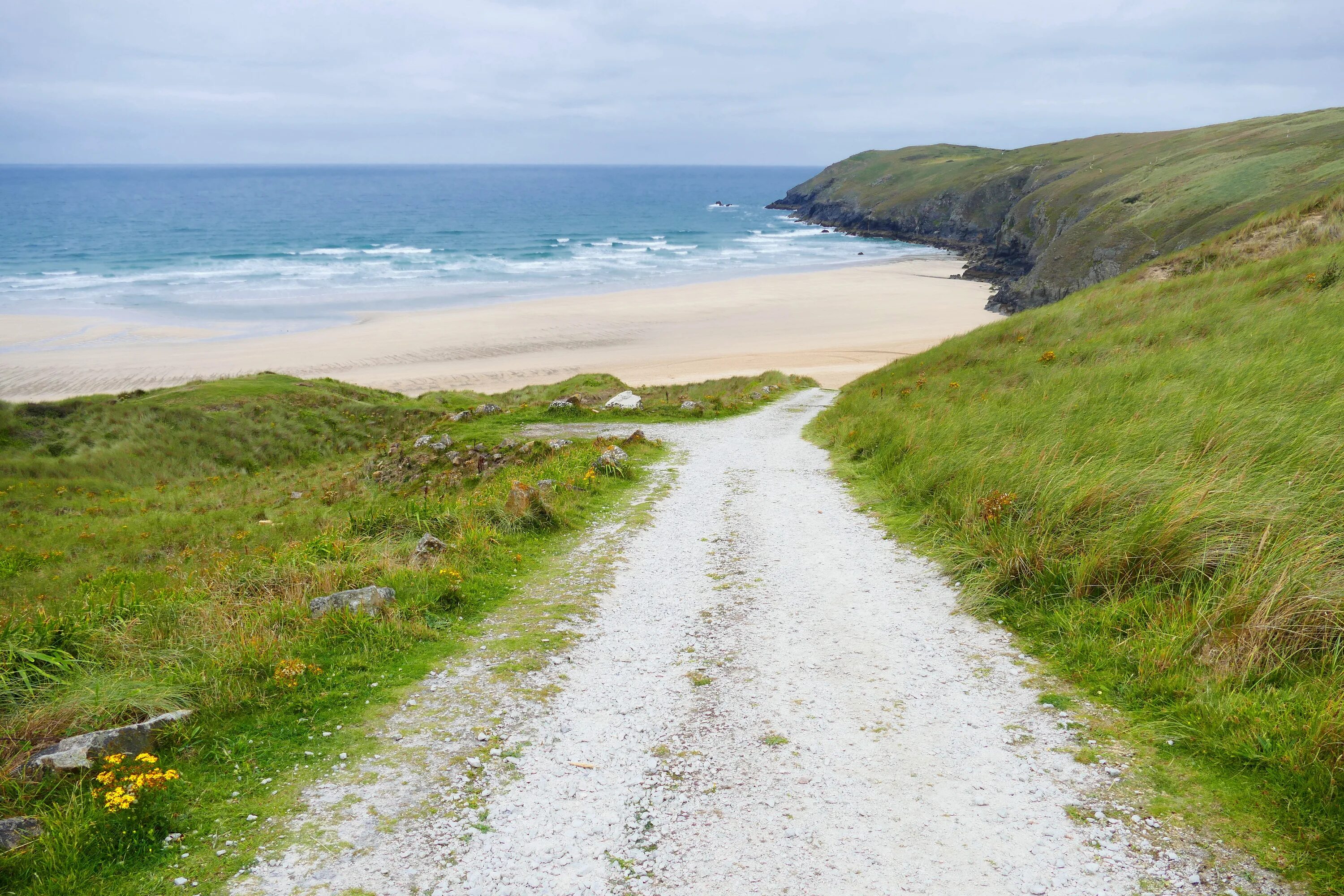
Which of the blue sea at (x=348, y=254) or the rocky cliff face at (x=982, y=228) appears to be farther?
the blue sea at (x=348, y=254)

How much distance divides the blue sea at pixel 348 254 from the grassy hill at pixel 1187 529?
53376mm

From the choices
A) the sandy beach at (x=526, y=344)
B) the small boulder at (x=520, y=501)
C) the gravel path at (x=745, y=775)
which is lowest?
the gravel path at (x=745, y=775)

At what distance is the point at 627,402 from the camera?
25500mm

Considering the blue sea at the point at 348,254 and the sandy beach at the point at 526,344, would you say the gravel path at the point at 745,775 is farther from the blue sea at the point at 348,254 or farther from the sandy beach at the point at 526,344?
the blue sea at the point at 348,254

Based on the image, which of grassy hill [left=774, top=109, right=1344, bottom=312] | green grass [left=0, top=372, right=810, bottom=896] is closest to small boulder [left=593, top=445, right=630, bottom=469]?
green grass [left=0, top=372, right=810, bottom=896]

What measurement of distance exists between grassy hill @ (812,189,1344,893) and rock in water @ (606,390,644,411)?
10.4m

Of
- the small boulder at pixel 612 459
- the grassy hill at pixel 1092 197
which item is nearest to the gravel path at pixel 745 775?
the small boulder at pixel 612 459

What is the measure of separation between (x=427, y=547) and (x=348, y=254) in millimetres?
90065

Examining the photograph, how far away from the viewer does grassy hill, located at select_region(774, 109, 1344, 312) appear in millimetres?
44812

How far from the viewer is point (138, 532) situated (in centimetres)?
1559

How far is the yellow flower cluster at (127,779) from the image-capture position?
4484mm

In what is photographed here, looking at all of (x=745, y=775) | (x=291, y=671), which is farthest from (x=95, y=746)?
(x=745, y=775)

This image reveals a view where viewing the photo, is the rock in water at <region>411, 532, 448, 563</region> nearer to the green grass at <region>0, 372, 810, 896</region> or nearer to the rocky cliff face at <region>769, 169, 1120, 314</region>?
the green grass at <region>0, 372, 810, 896</region>

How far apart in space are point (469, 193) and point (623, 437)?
20097cm
